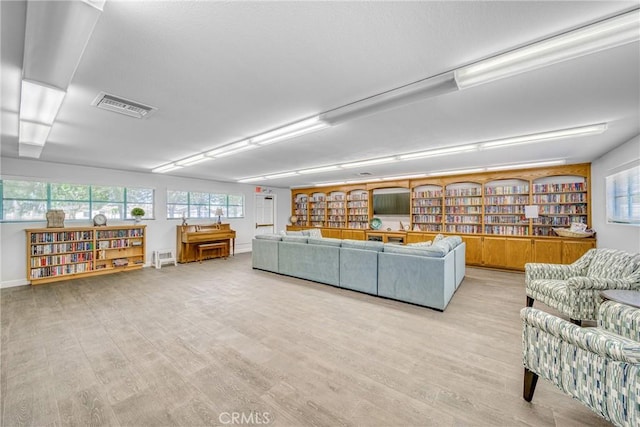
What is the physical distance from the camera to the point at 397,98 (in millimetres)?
2180

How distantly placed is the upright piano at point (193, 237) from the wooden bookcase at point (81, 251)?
0.87m

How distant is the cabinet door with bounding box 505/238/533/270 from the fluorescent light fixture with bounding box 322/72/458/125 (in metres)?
5.38

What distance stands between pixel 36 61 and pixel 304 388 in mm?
2762

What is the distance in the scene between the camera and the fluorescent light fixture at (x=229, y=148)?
3.71 metres

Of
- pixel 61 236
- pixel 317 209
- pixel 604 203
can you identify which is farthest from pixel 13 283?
pixel 604 203

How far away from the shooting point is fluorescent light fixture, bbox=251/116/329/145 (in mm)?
2811

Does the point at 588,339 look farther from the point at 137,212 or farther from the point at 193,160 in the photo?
the point at 137,212

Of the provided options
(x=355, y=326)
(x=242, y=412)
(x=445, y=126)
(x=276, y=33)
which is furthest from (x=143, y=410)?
(x=445, y=126)

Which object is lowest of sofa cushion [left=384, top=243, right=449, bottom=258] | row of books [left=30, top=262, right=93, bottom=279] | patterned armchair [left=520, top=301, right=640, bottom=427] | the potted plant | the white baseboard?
the white baseboard

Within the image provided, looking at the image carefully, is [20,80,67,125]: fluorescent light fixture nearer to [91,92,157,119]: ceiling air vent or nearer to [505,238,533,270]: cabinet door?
[91,92,157,119]: ceiling air vent

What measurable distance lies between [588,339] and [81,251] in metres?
7.70

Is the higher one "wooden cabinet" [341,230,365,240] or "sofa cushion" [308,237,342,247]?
"sofa cushion" [308,237,342,247]

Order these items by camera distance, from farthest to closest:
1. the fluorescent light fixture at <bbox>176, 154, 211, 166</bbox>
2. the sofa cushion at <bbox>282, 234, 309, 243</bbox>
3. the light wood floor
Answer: the sofa cushion at <bbox>282, 234, 309, 243</bbox> < the fluorescent light fixture at <bbox>176, 154, 211, 166</bbox> < the light wood floor

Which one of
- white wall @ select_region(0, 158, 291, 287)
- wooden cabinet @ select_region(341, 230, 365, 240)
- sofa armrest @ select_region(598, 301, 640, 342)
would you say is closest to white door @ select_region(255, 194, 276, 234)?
white wall @ select_region(0, 158, 291, 287)
